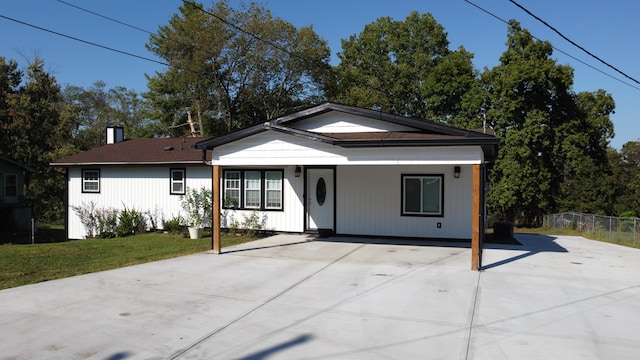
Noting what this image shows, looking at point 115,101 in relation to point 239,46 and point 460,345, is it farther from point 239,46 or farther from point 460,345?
point 460,345

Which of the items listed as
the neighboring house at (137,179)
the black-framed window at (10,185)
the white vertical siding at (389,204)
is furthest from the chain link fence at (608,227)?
the black-framed window at (10,185)

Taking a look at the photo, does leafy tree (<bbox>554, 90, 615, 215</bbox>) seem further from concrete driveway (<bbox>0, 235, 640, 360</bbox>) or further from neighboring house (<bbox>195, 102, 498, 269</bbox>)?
concrete driveway (<bbox>0, 235, 640, 360</bbox>)

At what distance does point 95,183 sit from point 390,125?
1268 cm

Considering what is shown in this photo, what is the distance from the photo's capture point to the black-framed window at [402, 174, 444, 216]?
1438 cm

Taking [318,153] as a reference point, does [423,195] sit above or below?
below

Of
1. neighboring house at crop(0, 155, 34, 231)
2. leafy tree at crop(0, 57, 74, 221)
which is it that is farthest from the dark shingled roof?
leafy tree at crop(0, 57, 74, 221)

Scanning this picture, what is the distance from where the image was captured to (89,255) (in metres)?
12.3

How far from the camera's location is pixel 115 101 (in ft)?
168

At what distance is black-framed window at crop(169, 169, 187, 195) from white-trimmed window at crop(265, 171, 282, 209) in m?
3.33

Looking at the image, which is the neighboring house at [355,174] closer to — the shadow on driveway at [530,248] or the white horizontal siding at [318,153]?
the white horizontal siding at [318,153]

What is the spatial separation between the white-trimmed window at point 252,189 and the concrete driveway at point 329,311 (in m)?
5.13

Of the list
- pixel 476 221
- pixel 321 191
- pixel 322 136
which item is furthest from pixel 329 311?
pixel 321 191

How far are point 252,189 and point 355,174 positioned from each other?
12.2 ft

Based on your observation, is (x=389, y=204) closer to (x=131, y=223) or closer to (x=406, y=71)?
(x=131, y=223)
